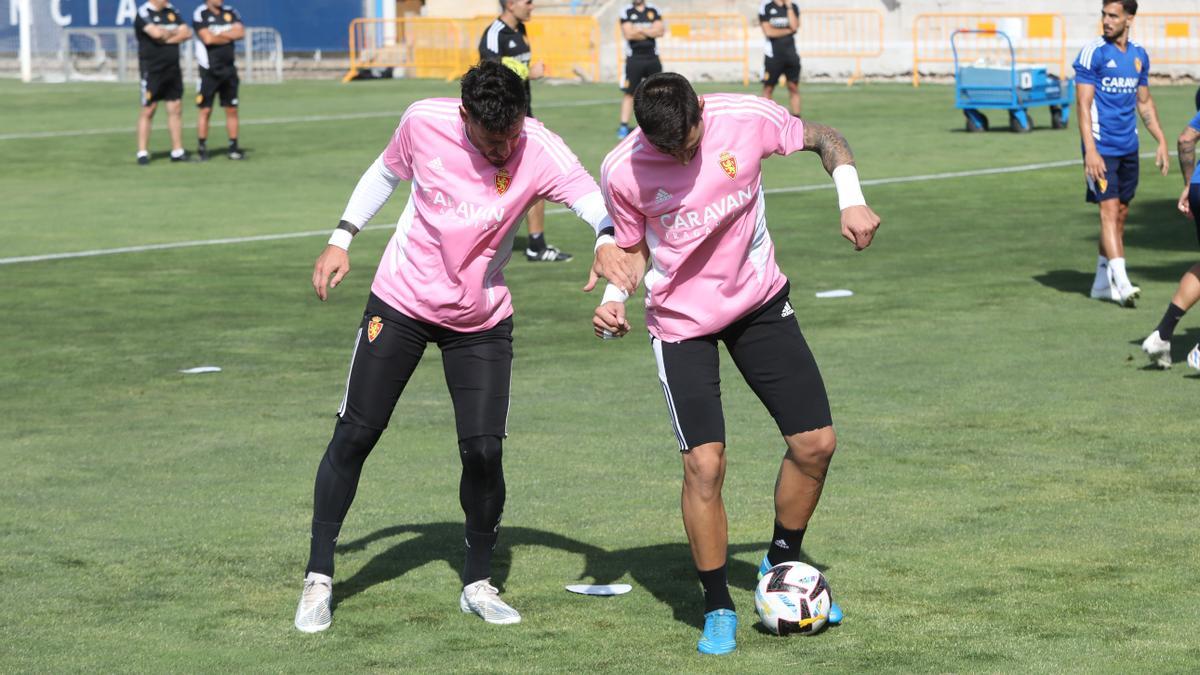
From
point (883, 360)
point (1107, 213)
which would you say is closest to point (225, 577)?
point (883, 360)

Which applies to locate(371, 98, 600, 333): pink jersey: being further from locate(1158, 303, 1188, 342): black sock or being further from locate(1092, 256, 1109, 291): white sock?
locate(1092, 256, 1109, 291): white sock

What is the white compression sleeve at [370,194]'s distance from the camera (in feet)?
21.4

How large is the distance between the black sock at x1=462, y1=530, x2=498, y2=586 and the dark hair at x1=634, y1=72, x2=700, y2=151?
166 centimetres

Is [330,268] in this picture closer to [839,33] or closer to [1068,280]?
[1068,280]

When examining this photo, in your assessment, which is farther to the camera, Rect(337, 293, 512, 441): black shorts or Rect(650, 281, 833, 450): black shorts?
Rect(337, 293, 512, 441): black shorts

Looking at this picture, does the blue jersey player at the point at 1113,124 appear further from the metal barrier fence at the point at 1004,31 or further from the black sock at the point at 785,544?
the metal barrier fence at the point at 1004,31

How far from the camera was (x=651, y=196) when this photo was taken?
19.7 ft

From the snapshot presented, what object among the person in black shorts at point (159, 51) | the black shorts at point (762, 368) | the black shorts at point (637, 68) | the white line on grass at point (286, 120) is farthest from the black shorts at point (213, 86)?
the black shorts at point (762, 368)

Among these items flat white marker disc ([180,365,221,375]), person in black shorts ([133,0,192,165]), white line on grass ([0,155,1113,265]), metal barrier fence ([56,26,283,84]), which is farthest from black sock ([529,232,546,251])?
metal barrier fence ([56,26,283,84])

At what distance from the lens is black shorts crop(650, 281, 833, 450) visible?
6062mm

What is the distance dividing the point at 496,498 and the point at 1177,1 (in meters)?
34.2

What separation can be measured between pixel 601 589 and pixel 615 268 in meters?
1.37

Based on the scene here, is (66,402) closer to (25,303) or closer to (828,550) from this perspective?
(25,303)

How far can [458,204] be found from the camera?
20.4 feet
